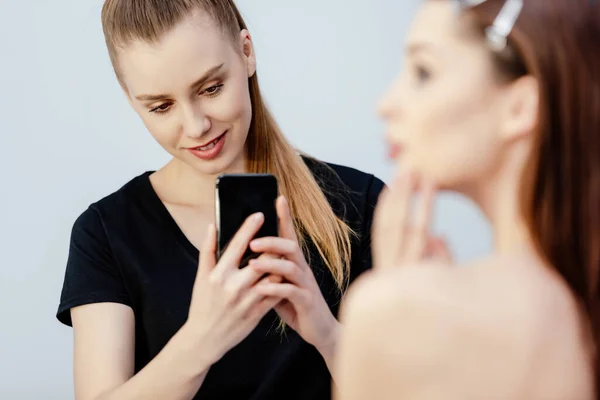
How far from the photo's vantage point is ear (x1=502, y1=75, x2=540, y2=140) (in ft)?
2.01

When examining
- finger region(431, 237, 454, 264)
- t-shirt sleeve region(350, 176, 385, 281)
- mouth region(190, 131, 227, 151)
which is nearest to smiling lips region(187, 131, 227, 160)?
mouth region(190, 131, 227, 151)

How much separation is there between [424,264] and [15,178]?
1.48 m

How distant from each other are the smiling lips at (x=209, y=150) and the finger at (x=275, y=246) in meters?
0.27

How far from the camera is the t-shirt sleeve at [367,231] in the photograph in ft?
4.60

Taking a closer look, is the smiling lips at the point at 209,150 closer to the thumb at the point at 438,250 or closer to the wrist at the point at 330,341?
the wrist at the point at 330,341

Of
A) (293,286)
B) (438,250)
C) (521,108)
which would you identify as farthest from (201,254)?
(521,108)

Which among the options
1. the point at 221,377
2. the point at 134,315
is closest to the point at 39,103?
the point at 134,315

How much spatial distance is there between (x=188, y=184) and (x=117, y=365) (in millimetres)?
326

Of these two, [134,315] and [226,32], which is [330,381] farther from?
[226,32]

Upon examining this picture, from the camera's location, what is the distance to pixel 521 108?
0.62 metres

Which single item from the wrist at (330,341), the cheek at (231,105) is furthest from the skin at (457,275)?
the cheek at (231,105)

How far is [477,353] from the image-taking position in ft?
1.91

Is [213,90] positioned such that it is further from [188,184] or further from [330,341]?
[330,341]

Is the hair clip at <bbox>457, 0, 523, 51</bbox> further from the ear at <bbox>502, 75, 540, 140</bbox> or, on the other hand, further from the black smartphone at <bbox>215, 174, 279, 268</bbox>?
the black smartphone at <bbox>215, 174, 279, 268</bbox>
